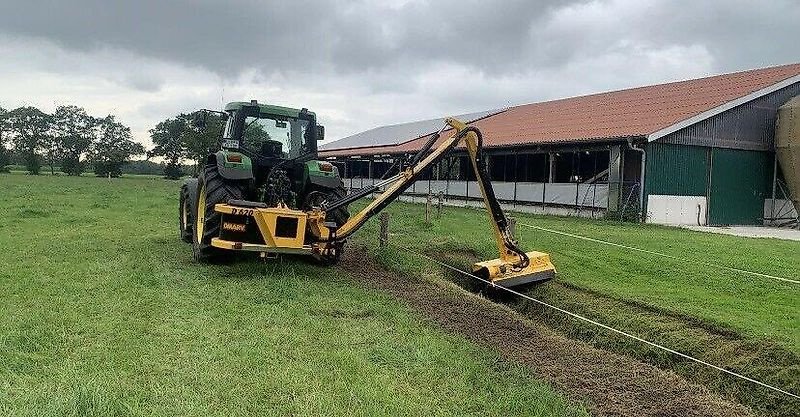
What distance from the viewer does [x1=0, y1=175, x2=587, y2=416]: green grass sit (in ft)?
13.0

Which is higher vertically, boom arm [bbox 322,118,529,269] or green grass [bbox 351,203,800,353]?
boom arm [bbox 322,118,529,269]

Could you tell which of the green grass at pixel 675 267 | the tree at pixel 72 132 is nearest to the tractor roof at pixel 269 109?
the green grass at pixel 675 267

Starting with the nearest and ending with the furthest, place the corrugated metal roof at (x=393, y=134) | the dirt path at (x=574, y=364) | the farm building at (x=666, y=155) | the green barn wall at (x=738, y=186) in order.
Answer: the dirt path at (x=574, y=364) → the farm building at (x=666, y=155) → the green barn wall at (x=738, y=186) → the corrugated metal roof at (x=393, y=134)

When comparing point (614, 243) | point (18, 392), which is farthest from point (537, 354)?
point (614, 243)

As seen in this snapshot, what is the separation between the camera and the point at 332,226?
838 centimetres

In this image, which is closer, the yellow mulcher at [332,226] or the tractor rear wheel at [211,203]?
the yellow mulcher at [332,226]

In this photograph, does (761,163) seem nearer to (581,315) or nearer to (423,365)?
(581,315)

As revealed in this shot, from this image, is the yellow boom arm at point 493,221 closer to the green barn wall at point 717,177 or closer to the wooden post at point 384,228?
the wooden post at point 384,228

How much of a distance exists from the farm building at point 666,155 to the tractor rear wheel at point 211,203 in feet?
42.9

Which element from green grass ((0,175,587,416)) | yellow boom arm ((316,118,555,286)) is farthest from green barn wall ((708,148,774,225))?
green grass ((0,175,587,416))

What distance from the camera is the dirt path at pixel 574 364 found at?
4.81 metres

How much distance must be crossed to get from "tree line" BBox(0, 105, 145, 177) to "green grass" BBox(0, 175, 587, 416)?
253 feet

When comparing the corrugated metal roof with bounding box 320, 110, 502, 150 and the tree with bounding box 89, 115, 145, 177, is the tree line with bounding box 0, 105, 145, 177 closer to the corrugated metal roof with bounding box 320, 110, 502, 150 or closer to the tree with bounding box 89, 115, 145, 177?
the tree with bounding box 89, 115, 145, 177

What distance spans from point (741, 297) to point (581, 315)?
208 cm
